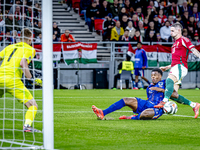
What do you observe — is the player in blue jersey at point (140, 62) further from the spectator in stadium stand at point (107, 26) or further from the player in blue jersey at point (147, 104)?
the player in blue jersey at point (147, 104)

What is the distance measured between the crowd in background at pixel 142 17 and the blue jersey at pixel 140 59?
1.79m

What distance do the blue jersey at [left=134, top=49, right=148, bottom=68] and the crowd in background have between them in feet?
5.87

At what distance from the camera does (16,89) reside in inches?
202

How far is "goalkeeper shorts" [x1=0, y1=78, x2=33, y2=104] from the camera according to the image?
5.08 metres

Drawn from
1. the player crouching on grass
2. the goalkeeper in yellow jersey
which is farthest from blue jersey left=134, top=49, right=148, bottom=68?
the goalkeeper in yellow jersey

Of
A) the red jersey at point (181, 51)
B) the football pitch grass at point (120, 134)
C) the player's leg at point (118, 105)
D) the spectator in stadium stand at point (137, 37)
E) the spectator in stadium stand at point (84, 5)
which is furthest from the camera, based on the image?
the spectator in stadium stand at point (84, 5)

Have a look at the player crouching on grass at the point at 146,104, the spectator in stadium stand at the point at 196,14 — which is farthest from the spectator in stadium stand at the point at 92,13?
the player crouching on grass at the point at 146,104

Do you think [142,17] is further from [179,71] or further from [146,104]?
[146,104]

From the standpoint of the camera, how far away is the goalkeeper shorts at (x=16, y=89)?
508 centimetres

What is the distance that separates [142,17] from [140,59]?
181 inches

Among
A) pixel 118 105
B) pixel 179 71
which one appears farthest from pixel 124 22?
pixel 118 105

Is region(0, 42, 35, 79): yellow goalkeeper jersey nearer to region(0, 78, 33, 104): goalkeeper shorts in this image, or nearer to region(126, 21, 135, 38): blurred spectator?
region(0, 78, 33, 104): goalkeeper shorts

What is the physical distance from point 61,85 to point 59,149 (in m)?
14.4

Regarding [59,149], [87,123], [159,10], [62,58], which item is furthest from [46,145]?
[159,10]
